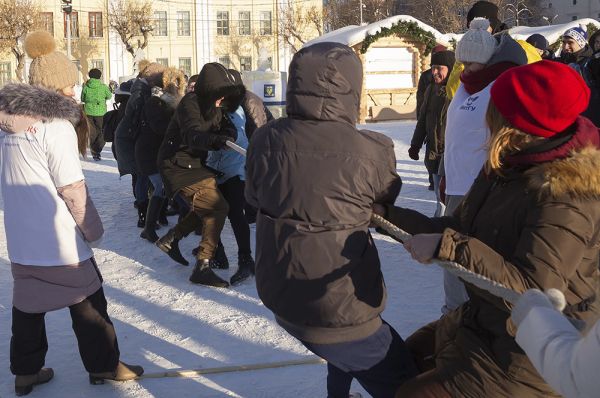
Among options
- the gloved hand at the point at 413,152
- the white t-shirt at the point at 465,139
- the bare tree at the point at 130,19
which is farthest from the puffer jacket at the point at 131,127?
the bare tree at the point at 130,19

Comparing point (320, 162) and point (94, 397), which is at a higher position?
point (320, 162)

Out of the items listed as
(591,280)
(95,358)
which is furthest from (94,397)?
(591,280)

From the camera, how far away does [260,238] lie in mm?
2398

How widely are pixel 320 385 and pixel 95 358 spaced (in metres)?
1.17

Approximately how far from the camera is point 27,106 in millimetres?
3232

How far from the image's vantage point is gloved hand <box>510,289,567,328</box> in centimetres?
157

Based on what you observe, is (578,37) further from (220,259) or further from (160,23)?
(160,23)

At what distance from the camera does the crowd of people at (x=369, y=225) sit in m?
1.87

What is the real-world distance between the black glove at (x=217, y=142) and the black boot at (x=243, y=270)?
104 cm

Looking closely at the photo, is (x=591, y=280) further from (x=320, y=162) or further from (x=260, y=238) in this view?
(x=260, y=238)

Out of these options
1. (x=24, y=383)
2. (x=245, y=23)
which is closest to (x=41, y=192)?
(x=24, y=383)

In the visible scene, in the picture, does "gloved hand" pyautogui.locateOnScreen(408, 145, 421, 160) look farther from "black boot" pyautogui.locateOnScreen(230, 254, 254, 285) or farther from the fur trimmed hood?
the fur trimmed hood

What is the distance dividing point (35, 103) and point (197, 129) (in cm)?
182

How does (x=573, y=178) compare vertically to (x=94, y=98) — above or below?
below
